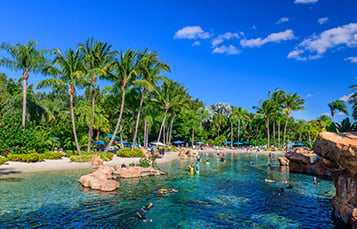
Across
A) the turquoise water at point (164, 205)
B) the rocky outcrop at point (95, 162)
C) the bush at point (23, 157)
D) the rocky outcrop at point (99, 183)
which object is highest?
the bush at point (23, 157)

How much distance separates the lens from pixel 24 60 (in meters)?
29.9

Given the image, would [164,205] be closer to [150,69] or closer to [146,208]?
[146,208]

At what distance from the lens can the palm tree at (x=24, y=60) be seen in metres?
29.5

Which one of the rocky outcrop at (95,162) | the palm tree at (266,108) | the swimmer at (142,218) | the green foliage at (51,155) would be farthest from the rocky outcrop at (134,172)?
the palm tree at (266,108)

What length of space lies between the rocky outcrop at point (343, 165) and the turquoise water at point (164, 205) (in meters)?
1.14

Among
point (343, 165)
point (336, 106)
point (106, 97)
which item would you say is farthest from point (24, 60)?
point (336, 106)

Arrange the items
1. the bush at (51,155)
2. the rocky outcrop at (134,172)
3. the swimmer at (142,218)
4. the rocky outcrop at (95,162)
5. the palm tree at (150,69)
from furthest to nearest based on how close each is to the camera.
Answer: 1. the palm tree at (150,69)
2. the bush at (51,155)
3. the rocky outcrop at (95,162)
4. the rocky outcrop at (134,172)
5. the swimmer at (142,218)

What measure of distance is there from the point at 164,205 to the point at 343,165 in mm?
9461

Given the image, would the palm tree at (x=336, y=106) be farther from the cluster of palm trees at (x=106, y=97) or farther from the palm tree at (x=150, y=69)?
the palm tree at (x=150, y=69)

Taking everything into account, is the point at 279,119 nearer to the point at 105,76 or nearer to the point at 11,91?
the point at 105,76

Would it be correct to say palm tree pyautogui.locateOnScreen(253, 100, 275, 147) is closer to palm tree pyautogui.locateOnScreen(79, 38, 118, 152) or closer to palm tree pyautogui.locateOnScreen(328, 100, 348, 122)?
palm tree pyautogui.locateOnScreen(328, 100, 348, 122)

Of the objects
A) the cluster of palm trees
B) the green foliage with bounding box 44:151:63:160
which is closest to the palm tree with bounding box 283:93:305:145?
the cluster of palm trees

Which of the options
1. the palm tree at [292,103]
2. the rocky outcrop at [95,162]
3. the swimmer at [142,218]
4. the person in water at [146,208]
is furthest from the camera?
the palm tree at [292,103]

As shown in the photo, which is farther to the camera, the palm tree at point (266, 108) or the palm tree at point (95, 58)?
the palm tree at point (266, 108)
